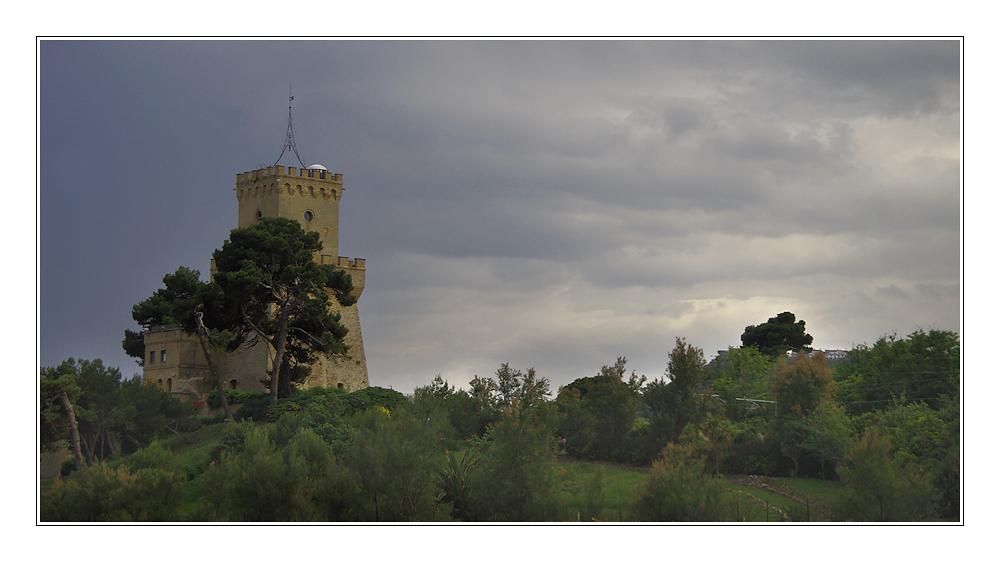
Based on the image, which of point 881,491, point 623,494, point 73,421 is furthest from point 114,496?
point 881,491

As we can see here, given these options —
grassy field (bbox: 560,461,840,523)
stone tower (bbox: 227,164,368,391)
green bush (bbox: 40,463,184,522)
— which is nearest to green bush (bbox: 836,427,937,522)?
grassy field (bbox: 560,461,840,523)

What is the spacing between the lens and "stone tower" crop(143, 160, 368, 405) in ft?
108

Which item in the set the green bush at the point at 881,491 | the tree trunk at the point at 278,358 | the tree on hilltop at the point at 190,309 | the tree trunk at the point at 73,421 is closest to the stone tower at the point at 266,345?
the tree trunk at the point at 278,358

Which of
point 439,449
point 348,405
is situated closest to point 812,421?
point 439,449

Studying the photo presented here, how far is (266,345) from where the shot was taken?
32.8m

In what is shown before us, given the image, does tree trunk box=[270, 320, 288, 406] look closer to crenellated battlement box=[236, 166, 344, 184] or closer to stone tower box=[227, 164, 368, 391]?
stone tower box=[227, 164, 368, 391]

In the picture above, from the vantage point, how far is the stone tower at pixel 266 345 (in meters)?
32.9

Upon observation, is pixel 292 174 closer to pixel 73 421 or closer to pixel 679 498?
pixel 73 421

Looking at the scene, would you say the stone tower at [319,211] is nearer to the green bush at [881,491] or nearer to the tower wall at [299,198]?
the tower wall at [299,198]

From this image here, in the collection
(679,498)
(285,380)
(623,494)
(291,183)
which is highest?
(291,183)

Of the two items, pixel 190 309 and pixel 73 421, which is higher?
pixel 190 309

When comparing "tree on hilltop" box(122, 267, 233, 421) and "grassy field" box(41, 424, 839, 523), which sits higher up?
"tree on hilltop" box(122, 267, 233, 421)

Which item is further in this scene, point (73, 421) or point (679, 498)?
point (73, 421)

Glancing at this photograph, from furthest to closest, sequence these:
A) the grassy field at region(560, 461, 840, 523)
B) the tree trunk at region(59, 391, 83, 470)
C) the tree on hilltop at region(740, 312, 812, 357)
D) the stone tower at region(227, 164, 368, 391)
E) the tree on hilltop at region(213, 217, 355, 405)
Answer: the tree on hilltop at region(740, 312, 812, 357) < the stone tower at region(227, 164, 368, 391) < the tree on hilltop at region(213, 217, 355, 405) < the tree trunk at region(59, 391, 83, 470) < the grassy field at region(560, 461, 840, 523)
